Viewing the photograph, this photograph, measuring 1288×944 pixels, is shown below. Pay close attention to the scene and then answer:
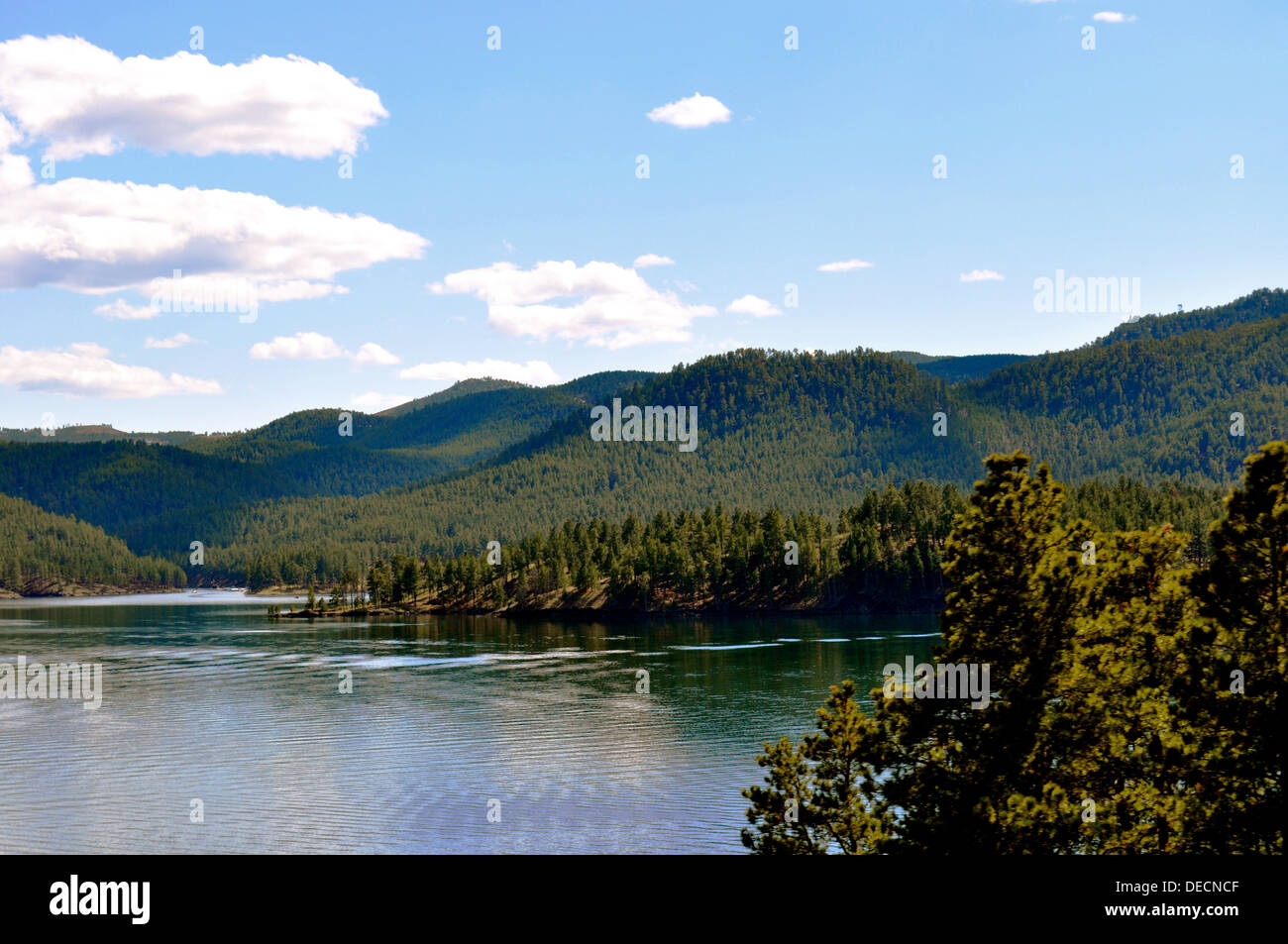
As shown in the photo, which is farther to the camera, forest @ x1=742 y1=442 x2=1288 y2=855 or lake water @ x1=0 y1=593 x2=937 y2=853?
lake water @ x1=0 y1=593 x2=937 y2=853

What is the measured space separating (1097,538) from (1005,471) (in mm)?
9412

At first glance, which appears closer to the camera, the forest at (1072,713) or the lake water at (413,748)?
the forest at (1072,713)

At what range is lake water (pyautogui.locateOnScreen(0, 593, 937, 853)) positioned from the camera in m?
63.8

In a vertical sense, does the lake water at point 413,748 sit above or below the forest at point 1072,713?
below

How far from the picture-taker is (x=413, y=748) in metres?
89.6

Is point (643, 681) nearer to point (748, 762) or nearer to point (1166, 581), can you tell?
point (748, 762)

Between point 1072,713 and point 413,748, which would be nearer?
point 1072,713

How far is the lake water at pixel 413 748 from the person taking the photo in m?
63.8

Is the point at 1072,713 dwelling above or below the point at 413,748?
above
